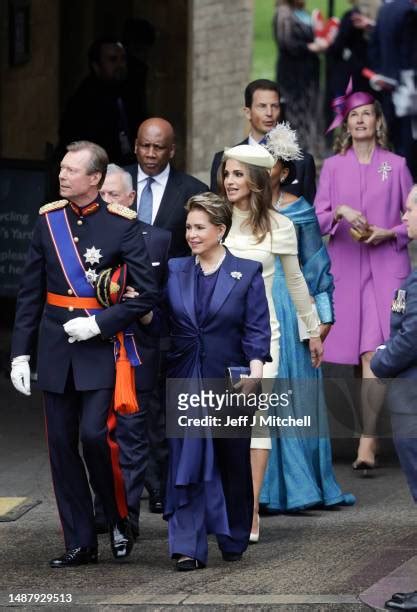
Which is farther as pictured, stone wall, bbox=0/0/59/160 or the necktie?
stone wall, bbox=0/0/59/160

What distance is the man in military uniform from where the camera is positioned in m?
7.68

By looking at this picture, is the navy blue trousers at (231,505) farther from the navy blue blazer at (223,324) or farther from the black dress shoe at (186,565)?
the navy blue blazer at (223,324)

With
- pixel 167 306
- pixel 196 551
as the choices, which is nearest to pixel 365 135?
pixel 167 306

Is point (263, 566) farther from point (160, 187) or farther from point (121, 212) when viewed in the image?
point (160, 187)

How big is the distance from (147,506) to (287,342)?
1107 millimetres

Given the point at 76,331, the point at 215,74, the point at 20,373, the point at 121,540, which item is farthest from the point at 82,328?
the point at 215,74

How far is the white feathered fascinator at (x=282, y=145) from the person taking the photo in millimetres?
8906

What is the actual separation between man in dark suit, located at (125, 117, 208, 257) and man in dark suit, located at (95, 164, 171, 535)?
0.48 meters

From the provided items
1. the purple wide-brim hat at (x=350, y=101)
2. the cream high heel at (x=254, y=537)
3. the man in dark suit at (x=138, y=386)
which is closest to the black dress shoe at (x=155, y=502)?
the man in dark suit at (x=138, y=386)

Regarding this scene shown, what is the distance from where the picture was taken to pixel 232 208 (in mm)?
8461

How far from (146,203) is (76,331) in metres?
1.80

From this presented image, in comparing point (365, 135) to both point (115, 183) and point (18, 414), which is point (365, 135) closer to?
point (115, 183)

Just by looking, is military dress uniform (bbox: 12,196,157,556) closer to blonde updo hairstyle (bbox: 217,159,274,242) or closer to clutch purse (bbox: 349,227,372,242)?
blonde updo hairstyle (bbox: 217,159,274,242)

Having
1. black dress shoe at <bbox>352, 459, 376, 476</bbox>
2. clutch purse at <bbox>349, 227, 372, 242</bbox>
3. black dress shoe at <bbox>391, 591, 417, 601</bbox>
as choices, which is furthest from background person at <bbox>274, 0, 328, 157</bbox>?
black dress shoe at <bbox>391, 591, 417, 601</bbox>
